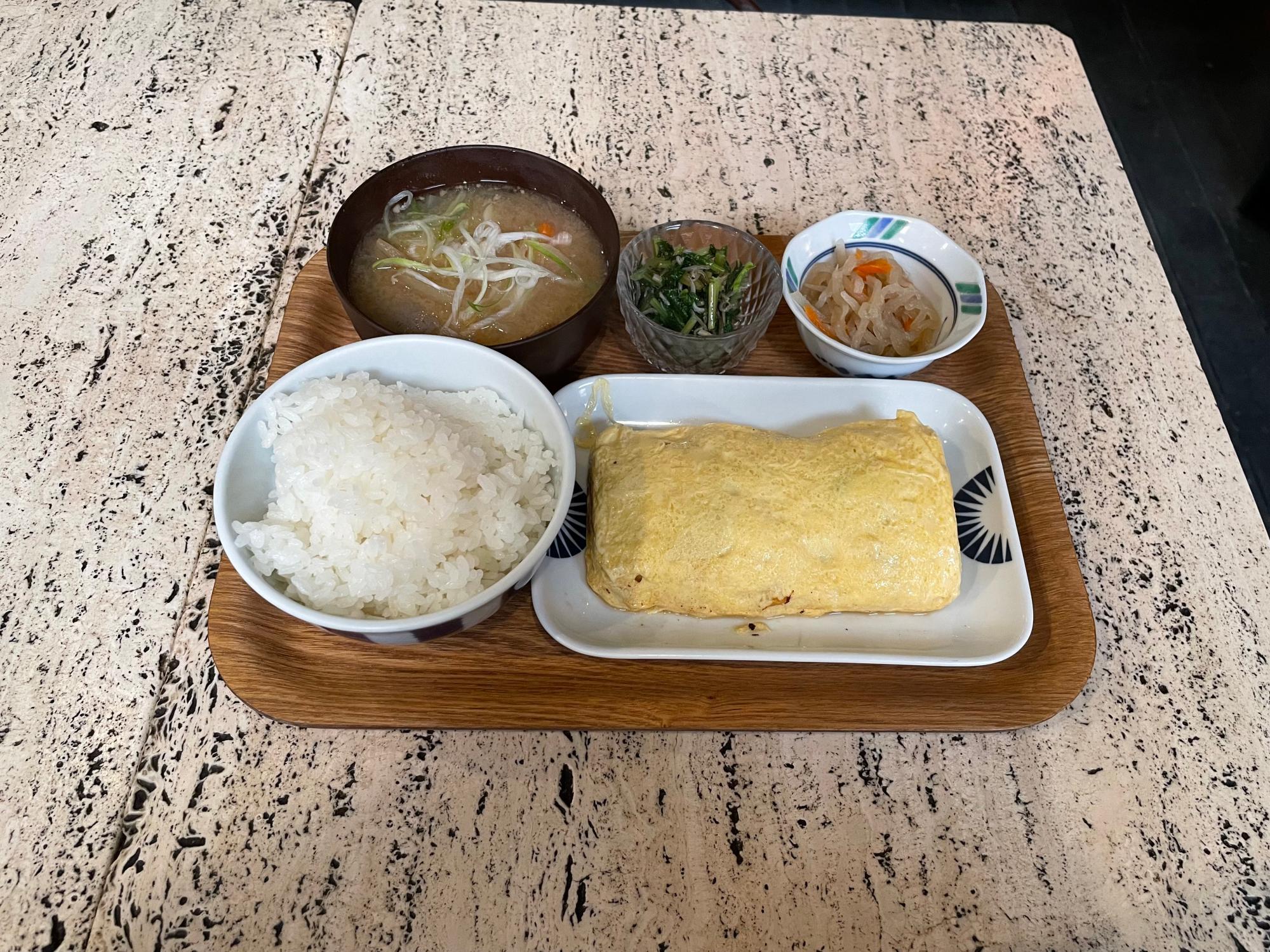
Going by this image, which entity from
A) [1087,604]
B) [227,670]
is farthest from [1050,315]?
[227,670]

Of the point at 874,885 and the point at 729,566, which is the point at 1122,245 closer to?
the point at 729,566

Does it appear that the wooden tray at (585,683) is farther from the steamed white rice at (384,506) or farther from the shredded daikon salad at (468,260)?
the shredded daikon salad at (468,260)

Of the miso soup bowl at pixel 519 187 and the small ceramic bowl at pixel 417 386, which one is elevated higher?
the miso soup bowl at pixel 519 187

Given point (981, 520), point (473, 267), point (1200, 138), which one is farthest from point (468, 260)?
point (1200, 138)

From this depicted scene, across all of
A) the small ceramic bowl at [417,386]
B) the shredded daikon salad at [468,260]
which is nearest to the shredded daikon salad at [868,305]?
the shredded daikon salad at [468,260]

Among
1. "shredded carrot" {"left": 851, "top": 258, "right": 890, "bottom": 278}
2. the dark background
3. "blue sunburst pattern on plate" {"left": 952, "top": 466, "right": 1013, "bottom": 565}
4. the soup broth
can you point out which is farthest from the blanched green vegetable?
the dark background

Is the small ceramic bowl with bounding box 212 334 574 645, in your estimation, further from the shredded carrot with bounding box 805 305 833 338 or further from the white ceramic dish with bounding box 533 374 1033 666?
the shredded carrot with bounding box 805 305 833 338
